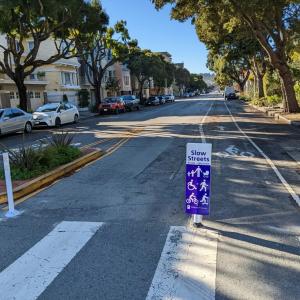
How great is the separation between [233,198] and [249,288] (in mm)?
3532

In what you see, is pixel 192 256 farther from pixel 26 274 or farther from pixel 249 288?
pixel 26 274

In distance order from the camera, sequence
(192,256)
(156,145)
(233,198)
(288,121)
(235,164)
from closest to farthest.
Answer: (192,256), (233,198), (235,164), (156,145), (288,121)

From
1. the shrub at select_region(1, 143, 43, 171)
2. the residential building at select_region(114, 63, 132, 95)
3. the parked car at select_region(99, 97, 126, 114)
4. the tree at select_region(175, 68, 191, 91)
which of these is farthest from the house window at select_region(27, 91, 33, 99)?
the tree at select_region(175, 68, 191, 91)

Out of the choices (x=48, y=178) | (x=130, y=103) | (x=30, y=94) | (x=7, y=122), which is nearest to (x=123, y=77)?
(x=130, y=103)

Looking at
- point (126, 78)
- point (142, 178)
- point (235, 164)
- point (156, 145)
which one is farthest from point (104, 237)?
point (126, 78)

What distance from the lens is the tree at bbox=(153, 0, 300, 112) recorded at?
24.0m

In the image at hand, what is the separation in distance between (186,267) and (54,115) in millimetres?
23579

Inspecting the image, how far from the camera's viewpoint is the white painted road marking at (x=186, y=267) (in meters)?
4.38

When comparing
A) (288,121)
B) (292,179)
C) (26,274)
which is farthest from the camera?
(288,121)

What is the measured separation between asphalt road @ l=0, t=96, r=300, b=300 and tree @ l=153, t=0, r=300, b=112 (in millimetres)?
14076

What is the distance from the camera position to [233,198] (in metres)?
7.93

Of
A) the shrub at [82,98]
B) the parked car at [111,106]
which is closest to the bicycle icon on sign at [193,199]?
the parked car at [111,106]

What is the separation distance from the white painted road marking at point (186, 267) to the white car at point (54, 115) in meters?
21.8

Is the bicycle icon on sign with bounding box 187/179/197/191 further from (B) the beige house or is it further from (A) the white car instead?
(B) the beige house
